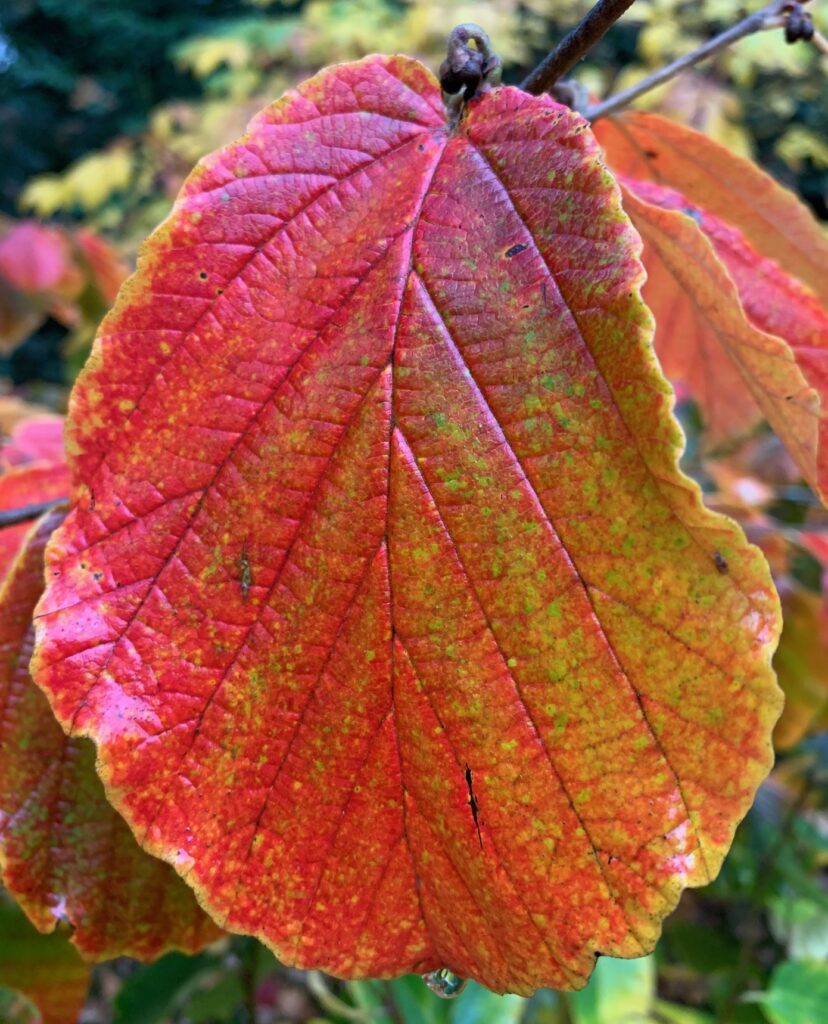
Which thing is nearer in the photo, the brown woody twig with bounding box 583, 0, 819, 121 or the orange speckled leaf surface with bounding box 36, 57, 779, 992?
the orange speckled leaf surface with bounding box 36, 57, 779, 992

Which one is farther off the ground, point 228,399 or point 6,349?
point 228,399

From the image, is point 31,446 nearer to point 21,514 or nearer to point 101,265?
point 21,514

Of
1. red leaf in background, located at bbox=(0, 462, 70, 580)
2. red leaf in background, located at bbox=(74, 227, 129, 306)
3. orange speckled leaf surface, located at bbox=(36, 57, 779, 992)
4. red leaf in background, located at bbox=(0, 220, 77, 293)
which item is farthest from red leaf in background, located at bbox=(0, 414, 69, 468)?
red leaf in background, located at bbox=(0, 220, 77, 293)

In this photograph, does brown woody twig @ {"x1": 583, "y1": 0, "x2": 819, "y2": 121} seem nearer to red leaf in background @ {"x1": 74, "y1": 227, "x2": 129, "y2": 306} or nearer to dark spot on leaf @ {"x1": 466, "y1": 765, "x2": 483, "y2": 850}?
dark spot on leaf @ {"x1": 466, "y1": 765, "x2": 483, "y2": 850}

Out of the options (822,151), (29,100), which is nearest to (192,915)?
(822,151)

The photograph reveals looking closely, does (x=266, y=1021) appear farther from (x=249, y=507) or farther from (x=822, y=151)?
(x=822, y=151)

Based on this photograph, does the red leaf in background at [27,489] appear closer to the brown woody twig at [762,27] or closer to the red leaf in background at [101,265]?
the brown woody twig at [762,27]
